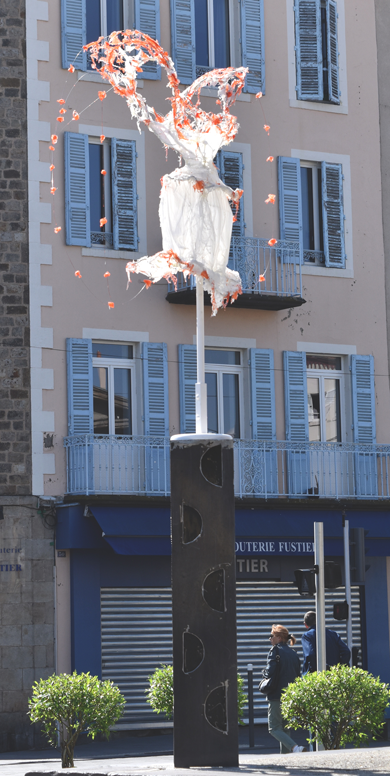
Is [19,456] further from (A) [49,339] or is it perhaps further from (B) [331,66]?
(B) [331,66]

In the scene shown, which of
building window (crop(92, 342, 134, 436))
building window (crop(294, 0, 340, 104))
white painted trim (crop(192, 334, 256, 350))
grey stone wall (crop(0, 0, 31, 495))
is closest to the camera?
grey stone wall (crop(0, 0, 31, 495))

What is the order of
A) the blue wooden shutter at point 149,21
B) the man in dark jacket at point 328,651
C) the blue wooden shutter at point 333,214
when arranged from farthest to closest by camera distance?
the blue wooden shutter at point 333,214 → the blue wooden shutter at point 149,21 → the man in dark jacket at point 328,651

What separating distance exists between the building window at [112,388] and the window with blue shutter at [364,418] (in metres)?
4.38

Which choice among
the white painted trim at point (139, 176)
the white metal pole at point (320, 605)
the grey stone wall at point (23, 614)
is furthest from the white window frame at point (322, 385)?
the white metal pole at point (320, 605)

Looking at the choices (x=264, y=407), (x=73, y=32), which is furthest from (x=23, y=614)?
(x=73, y=32)

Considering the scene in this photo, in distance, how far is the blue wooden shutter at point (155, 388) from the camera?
22938 mm

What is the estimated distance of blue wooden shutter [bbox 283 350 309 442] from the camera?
2433 centimetres

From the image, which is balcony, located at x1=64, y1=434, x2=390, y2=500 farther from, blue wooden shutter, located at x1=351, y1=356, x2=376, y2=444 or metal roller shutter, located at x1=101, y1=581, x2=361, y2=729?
metal roller shutter, located at x1=101, y1=581, x2=361, y2=729

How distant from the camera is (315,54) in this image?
83.5ft

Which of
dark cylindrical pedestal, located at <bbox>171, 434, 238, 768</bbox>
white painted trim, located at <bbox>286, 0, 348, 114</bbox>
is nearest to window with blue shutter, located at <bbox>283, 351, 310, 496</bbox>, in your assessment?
white painted trim, located at <bbox>286, 0, 348, 114</bbox>

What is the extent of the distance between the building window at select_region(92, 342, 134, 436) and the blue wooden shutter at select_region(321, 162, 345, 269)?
4422 mm

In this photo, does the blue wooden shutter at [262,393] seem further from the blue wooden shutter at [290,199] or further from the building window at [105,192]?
the building window at [105,192]

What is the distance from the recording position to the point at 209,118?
1156 centimetres

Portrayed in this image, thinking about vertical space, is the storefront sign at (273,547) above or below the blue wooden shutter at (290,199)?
below
